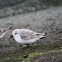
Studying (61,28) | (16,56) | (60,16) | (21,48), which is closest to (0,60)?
(16,56)

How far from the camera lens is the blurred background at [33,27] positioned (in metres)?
4.50

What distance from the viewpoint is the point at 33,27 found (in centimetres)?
764

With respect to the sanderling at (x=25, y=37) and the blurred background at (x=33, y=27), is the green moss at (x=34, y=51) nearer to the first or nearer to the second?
the blurred background at (x=33, y=27)

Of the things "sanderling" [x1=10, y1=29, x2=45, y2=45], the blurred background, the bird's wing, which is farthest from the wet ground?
the bird's wing

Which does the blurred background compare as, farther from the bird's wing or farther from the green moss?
the bird's wing

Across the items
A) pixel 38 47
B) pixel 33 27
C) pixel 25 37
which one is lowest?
pixel 33 27

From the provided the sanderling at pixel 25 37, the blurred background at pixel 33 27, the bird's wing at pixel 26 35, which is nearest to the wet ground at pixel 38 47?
the blurred background at pixel 33 27

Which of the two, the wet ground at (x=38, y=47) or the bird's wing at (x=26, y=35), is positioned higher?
the bird's wing at (x=26, y=35)

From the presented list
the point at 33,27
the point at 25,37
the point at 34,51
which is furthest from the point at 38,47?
the point at 33,27

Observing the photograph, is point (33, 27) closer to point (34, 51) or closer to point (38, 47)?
point (38, 47)

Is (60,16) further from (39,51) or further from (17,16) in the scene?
(39,51)

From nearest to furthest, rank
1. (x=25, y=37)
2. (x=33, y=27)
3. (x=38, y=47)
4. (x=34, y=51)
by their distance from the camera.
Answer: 1. (x=34, y=51)
2. (x=25, y=37)
3. (x=38, y=47)
4. (x=33, y=27)

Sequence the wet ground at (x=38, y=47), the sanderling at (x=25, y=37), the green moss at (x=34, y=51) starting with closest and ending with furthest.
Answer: the wet ground at (x=38, y=47) < the green moss at (x=34, y=51) < the sanderling at (x=25, y=37)

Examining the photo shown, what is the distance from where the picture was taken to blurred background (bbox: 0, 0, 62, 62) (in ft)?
14.8
